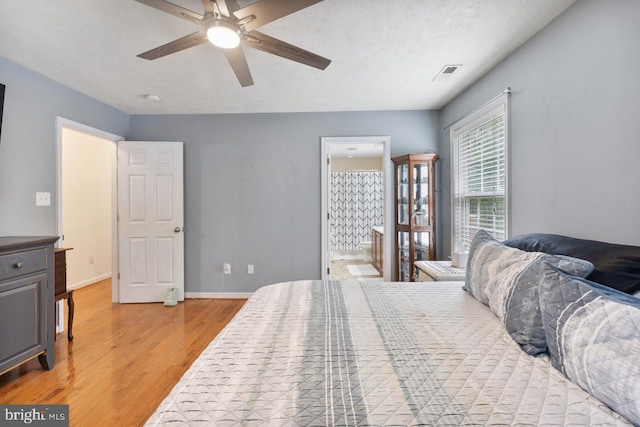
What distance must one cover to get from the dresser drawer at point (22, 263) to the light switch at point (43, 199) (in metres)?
0.86

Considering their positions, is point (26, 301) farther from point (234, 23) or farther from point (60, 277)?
point (234, 23)

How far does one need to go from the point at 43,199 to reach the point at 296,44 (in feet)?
8.80

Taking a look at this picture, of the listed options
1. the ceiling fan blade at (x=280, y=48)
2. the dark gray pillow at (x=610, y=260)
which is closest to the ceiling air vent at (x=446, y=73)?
the ceiling fan blade at (x=280, y=48)

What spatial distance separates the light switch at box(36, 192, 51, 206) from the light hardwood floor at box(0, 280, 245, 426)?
1251mm

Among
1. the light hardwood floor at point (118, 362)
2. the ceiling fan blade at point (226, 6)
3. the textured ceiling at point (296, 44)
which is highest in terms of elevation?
the textured ceiling at point (296, 44)

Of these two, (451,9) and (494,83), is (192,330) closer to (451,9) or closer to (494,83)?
(451,9)

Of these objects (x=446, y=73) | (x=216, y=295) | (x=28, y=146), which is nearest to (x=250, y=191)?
(x=216, y=295)

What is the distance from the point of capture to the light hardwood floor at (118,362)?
1.67 meters

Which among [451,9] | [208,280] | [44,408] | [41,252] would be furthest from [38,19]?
[208,280]

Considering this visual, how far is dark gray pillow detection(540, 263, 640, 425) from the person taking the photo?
26.8 inches

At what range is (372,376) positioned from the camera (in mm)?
838

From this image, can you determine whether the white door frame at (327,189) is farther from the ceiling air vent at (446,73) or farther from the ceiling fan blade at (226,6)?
the ceiling fan blade at (226,6)

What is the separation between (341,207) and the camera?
6.53 meters

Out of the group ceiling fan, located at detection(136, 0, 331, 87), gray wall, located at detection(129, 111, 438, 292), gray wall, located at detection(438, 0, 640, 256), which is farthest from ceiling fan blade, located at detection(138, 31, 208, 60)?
gray wall, located at detection(438, 0, 640, 256)
